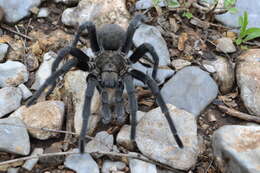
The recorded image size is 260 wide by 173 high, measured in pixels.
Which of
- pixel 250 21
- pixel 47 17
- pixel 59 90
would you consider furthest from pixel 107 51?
pixel 250 21

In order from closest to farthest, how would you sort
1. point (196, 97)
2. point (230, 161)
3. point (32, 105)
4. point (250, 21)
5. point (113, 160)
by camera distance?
1. point (230, 161)
2. point (113, 160)
3. point (32, 105)
4. point (196, 97)
5. point (250, 21)

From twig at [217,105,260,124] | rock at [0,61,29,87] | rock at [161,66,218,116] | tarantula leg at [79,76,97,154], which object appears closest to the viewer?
tarantula leg at [79,76,97,154]

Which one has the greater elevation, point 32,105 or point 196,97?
point 32,105

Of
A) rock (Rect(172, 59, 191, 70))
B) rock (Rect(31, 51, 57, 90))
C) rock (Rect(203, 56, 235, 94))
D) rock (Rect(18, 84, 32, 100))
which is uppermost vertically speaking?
rock (Rect(31, 51, 57, 90))

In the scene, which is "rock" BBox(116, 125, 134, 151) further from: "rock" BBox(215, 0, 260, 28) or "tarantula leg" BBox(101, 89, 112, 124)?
"rock" BBox(215, 0, 260, 28)

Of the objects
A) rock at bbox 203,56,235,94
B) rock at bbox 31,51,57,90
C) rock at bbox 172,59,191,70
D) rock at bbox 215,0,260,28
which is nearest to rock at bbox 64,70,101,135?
rock at bbox 31,51,57,90

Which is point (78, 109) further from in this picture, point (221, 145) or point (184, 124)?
point (221, 145)

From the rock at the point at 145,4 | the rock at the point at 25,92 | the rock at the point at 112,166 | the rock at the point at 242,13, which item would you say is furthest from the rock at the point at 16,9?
the rock at the point at 242,13
